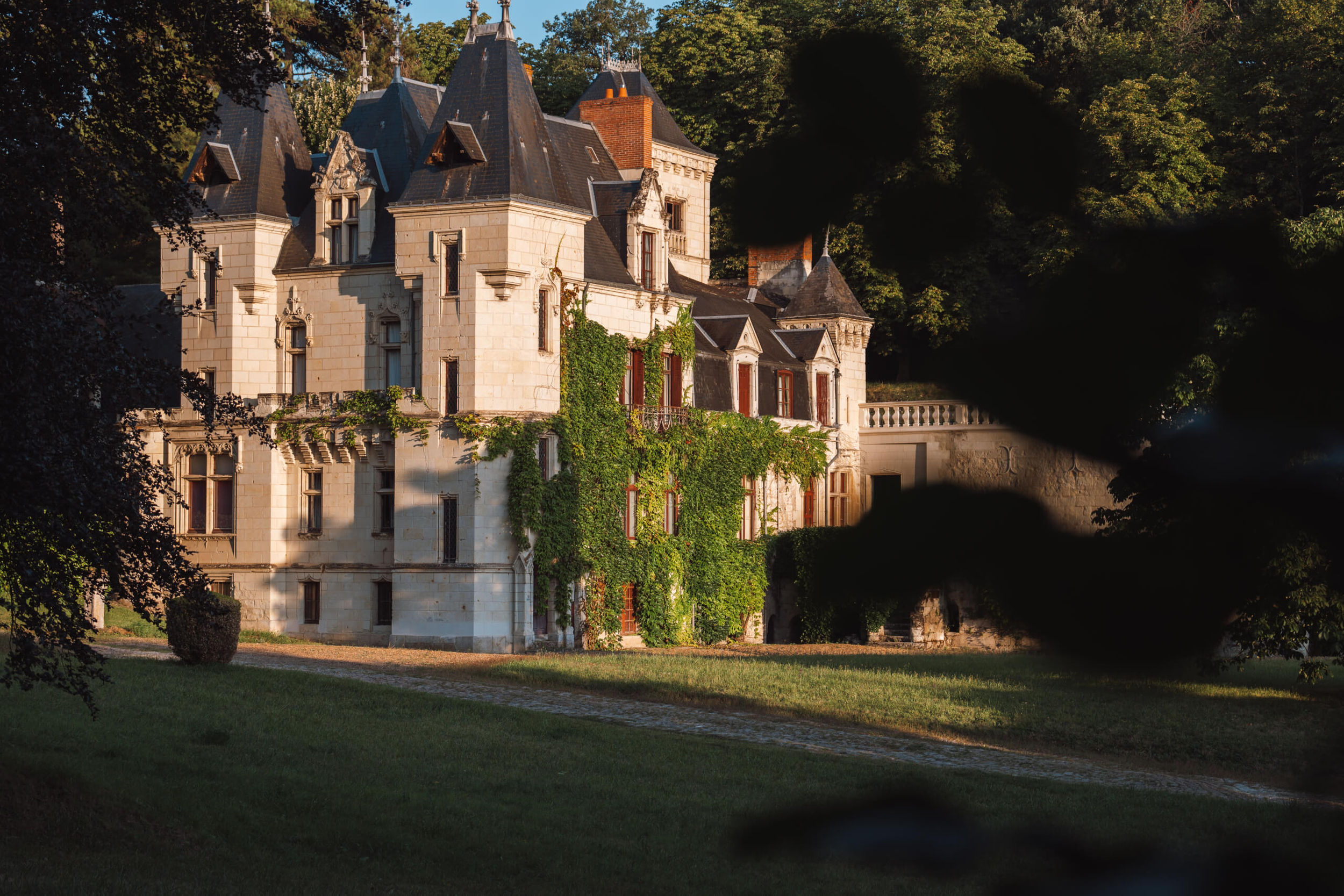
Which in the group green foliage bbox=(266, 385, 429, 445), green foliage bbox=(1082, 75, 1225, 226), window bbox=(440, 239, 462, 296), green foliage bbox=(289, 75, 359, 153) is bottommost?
green foliage bbox=(1082, 75, 1225, 226)

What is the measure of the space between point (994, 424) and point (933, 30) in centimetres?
62

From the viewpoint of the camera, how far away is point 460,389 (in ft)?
107

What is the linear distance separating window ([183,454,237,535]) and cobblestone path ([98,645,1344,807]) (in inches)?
294

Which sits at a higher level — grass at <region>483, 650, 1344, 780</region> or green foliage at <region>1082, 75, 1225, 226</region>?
green foliage at <region>1082, 75, 1225, 226</region>

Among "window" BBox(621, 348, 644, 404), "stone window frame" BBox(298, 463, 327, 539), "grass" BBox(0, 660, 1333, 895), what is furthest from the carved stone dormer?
"grass" BBox(0, 660, 1333, 895)

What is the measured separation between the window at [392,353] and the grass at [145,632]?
642 centimetres

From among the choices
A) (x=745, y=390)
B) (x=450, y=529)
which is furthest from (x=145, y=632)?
(x=745, y=390)

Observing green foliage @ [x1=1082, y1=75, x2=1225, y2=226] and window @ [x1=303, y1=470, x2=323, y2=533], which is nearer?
green foliage @ [x1=1082, y1=75, x2=1225, y2=226]

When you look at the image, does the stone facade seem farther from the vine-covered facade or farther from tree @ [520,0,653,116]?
tree @ [520,0,653,116]

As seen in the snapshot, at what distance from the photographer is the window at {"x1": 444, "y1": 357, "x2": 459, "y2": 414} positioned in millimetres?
33094

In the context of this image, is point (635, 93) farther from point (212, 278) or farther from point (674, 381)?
point (212, 278)

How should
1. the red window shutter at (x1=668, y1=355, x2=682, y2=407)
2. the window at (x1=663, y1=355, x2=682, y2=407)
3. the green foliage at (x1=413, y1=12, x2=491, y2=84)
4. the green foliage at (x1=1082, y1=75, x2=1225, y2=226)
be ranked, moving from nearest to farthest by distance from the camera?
the green foliage at (x1=1082, y1=75, x2=1225, y2=226) → the window at (x1=663, y1=355, x2=682, y2=407) → the red window shutter at (x1=668, y1=355, x2=682, y2=407) → the green foliage at (x1=413, y1=12, x2=491, y2=84)

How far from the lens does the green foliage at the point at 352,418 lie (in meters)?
33.4

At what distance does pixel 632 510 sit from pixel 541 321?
18.2ft
